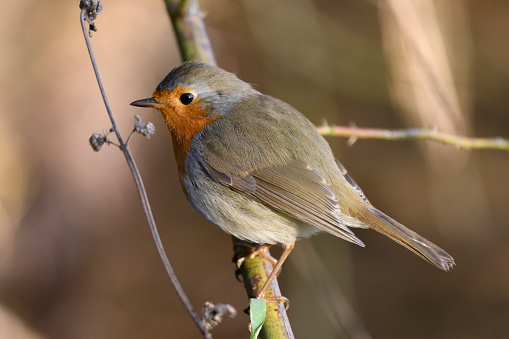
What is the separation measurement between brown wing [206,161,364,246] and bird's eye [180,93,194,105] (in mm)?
328

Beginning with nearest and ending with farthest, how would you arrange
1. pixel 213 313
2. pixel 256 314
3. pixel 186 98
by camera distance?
pixel 213 313 < pixel 256 314 < pixel 186 98

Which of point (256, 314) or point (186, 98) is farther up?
point (186, 98)

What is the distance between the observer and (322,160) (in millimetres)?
2570

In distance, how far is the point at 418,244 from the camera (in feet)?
7.78

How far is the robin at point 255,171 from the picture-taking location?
2461 mm

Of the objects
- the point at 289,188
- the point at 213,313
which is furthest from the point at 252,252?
the point at 213,313

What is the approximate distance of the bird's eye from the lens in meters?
2.58

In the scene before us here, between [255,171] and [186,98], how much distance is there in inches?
18.9

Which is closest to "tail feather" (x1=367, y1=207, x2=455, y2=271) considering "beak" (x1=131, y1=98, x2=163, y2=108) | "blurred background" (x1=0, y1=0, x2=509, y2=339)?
"blurred background" (x1=0, y1=0, x2=509, y2=339)

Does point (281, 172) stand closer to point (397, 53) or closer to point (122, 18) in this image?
point (397, 53)

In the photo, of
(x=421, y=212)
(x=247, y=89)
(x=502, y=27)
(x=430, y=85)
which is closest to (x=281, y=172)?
(x=247, y=89)

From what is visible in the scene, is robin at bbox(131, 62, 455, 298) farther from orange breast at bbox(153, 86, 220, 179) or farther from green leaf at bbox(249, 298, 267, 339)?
green leaf at bbox(249, 298, 267, 339)

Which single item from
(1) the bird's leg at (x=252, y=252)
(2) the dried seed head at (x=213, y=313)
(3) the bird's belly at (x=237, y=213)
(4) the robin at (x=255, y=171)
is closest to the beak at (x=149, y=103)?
(4) the robin at (x=255, y=171)

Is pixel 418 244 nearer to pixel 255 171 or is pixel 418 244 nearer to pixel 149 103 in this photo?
pixel 255 171
